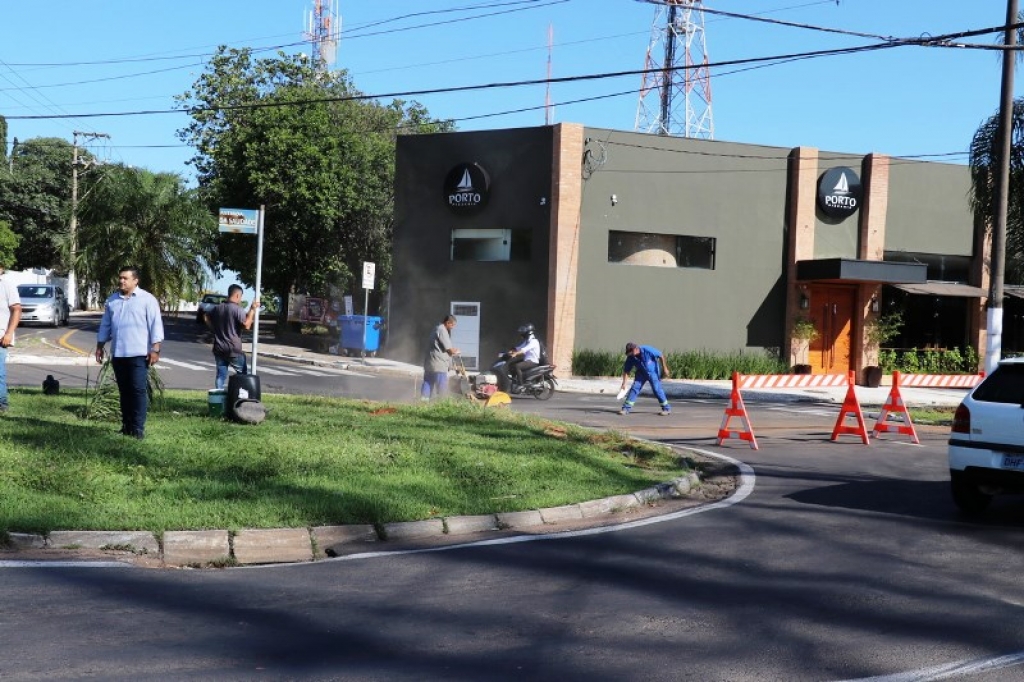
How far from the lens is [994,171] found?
21406 mm

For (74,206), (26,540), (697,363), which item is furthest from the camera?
(74,206)

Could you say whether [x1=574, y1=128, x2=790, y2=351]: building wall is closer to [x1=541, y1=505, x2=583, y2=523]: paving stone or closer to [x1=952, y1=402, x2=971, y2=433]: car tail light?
[x1=952, y1=402, x2=971, y2=433]: car tail light

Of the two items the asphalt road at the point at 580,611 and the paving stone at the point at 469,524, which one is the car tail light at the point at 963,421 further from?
the paving stone at the point at 469,524

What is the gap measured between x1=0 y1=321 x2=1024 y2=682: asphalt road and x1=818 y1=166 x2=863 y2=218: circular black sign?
2408 cm

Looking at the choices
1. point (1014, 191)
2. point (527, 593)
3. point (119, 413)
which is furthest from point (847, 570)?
point (1014, 191)

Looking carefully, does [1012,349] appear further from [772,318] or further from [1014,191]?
[1014,191]

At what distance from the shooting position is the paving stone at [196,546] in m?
7.45

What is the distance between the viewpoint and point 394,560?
24.6 feet

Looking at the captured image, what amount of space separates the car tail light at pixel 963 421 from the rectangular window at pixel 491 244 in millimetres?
21342

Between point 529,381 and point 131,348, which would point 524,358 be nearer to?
point 529,381

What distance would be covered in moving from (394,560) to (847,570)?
3.19 meters

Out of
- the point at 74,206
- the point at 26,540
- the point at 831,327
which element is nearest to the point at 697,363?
the point at 831,327

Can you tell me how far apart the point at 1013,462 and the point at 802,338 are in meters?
23.6


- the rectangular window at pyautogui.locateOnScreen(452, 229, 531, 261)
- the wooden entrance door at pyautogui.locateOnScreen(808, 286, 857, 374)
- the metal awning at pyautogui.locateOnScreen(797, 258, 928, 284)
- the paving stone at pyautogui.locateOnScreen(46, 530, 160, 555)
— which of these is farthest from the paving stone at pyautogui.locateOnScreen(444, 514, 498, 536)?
the wooden entrance door at pyautogui.locateOnScreen(808, 286, 857, 374)
